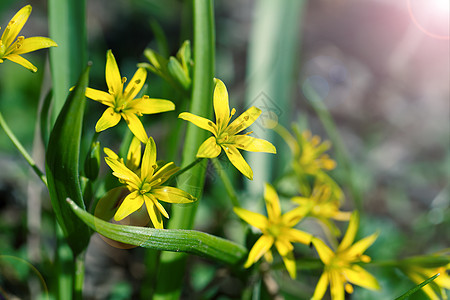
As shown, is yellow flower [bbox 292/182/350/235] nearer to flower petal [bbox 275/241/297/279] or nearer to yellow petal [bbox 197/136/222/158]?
flower petal [bbox 275/241/297/279]

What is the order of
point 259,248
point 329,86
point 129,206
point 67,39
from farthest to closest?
point 329,86 < point 67,39 < point 259,248 < point 129,206

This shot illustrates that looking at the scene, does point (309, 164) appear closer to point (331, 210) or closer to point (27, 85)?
point (331, 210)

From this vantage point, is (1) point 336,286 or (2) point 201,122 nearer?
(2) point 201,122

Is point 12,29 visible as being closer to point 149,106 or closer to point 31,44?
point 31,44

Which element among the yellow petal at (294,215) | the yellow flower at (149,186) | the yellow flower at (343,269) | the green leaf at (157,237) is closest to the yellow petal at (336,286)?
the yellow flower at (343,269)

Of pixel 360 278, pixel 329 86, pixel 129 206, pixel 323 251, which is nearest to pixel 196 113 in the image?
pixel 129 206

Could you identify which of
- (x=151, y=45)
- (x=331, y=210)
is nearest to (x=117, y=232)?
(x=331, y=210)

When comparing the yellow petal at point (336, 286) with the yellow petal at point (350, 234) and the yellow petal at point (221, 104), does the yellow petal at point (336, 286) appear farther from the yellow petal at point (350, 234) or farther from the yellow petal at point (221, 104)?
the yellow petal at point (221, 104)

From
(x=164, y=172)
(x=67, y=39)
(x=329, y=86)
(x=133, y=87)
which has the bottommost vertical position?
(x=164, y=172)
